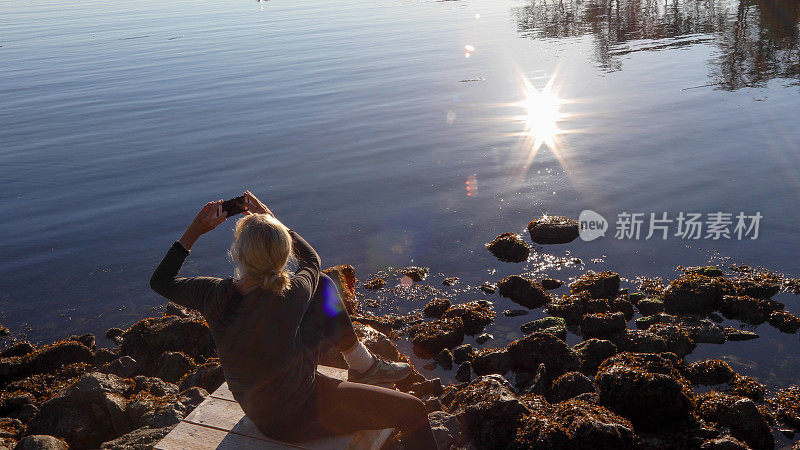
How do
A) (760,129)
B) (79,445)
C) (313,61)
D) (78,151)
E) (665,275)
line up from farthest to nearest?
1. (313,61)
2. (78,151)
3. (760,129)
4. (665,275)
5. (79,445)

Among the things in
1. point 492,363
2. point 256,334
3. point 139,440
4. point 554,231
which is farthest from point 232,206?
point 554,231

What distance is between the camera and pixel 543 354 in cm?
927

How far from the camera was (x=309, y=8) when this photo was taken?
248ft

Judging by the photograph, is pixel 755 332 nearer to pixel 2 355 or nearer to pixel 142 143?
pixel 2 355

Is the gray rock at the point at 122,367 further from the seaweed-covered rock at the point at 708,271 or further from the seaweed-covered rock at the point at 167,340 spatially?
the seaweed-covered rock at the point at 708,271

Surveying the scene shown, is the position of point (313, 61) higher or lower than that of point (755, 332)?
higher

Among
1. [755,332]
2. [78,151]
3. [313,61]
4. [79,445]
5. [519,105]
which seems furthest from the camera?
[313,61]

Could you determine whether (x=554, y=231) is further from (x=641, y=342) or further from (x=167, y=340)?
(x=167, y=340)

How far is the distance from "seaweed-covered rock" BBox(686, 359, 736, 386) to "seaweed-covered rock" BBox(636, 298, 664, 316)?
1830 mm

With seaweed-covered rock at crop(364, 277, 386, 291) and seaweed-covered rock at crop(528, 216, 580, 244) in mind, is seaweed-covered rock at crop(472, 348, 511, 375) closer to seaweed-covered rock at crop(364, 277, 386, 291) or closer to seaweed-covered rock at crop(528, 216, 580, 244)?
seaweed-covered rock at crop(364, 277, 386, 291)

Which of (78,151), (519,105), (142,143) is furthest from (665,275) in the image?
(78,151)

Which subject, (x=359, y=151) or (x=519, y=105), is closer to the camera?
(x=359, y=151)

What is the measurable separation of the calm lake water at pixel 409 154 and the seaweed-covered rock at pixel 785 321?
0.20 meters

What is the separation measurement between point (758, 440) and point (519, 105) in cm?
1937
